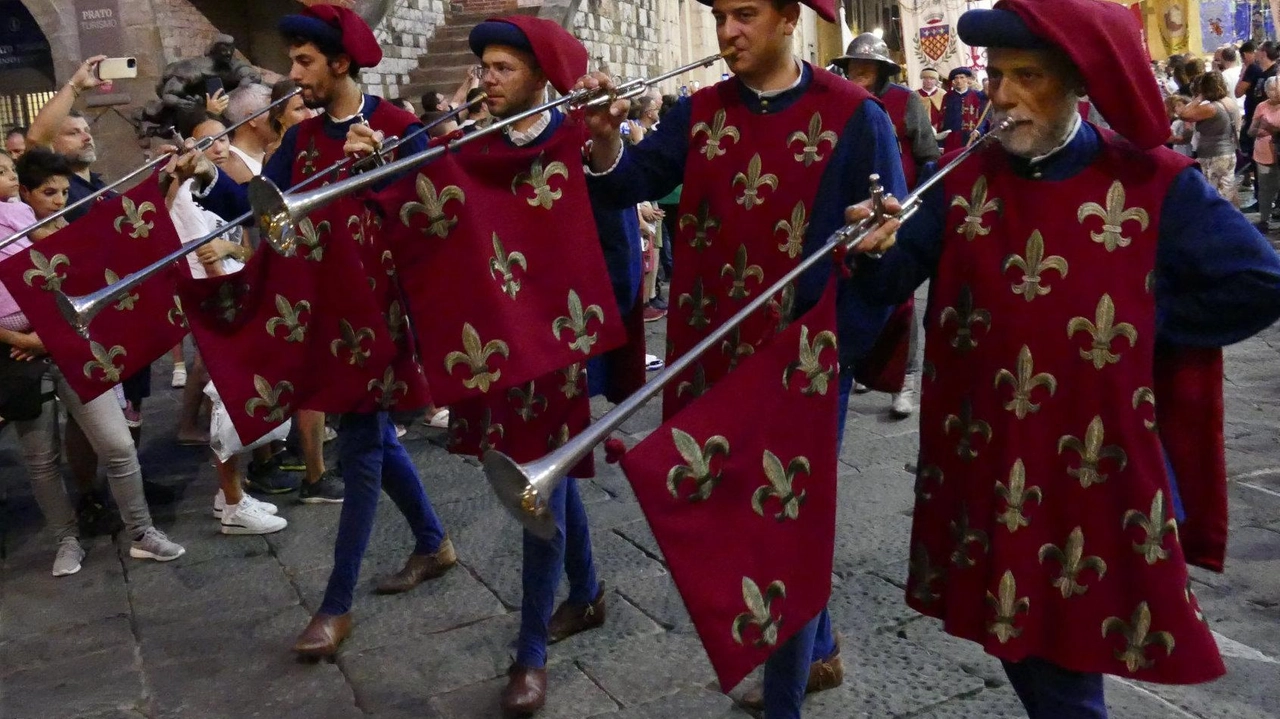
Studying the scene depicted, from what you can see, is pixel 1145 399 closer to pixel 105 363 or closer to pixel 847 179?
pixel 847 179

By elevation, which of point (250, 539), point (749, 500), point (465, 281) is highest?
point (465, 281)

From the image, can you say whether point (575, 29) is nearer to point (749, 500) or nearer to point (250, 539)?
point (250, 539)

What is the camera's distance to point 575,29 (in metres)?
19.3

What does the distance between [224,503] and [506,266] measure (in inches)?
114

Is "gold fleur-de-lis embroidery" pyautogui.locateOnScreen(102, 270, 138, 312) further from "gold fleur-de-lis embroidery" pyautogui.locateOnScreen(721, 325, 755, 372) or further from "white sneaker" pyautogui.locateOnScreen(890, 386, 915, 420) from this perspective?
"white sneaker" pyautogui.locateOnScreen(890, 386, 915, 420)

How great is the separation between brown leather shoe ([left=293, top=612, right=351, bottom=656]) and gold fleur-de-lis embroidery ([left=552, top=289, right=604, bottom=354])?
1.43 meters

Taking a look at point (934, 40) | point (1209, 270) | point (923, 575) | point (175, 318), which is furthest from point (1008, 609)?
point (934, 40)

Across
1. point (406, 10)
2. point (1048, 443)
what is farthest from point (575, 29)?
point (1048, 443)

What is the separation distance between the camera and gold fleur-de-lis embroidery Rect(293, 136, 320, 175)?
4129mm

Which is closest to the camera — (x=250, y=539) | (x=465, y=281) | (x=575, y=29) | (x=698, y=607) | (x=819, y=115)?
(x=698, y=607)

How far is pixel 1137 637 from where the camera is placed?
2320mm

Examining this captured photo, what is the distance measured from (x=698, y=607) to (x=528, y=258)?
1.49 metres

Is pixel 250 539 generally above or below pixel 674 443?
below

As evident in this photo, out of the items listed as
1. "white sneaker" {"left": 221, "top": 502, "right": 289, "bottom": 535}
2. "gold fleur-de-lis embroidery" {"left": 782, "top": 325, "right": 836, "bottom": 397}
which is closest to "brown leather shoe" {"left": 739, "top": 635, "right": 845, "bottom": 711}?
"gold fleur-de-lis embroidery" {"left": 782, "top": 325, "right": 836, "bottom": 397}
